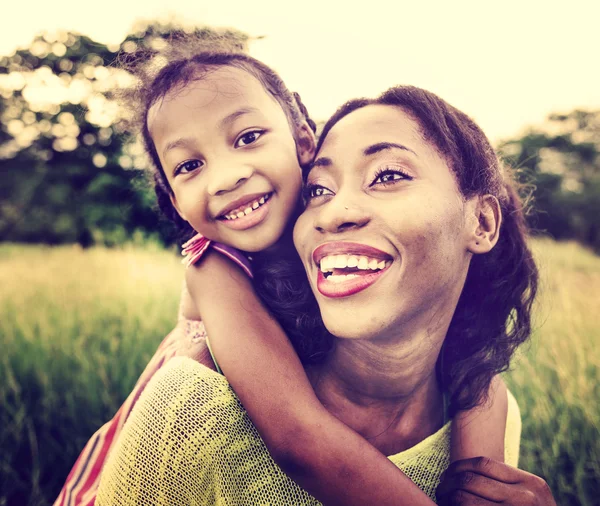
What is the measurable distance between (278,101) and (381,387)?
1.15 metres

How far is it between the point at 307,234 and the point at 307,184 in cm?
20

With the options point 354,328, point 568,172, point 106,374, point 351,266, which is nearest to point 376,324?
point 354,328

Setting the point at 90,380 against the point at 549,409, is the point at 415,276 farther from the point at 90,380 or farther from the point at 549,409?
the point at 90,380

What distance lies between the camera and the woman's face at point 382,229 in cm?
139

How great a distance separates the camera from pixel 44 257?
7164 millimetres

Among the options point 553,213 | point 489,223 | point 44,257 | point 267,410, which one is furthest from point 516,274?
point 553,213

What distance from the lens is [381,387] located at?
5.29ft

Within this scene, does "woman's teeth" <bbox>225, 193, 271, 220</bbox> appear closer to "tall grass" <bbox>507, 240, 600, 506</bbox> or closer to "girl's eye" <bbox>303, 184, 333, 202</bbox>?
"girl's eye" <bbox>303, 184, 333, 202</bbox>

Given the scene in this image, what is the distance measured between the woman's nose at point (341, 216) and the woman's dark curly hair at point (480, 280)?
1.13 feet

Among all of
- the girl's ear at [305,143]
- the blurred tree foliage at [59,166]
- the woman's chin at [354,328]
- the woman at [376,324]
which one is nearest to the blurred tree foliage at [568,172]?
the blurred tree foliage at [59,166]

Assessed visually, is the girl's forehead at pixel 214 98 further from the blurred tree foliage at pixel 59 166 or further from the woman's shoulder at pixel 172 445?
the blurred tree foliage at pixel 59 166

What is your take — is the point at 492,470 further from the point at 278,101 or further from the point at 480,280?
the point at 278,101

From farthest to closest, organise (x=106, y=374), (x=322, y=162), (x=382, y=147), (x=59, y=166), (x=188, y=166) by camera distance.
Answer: (x=59, y=166)
(x=106, y=374)
(x=188, y=166)
(x=322, y=162)
(x=382, y=147)

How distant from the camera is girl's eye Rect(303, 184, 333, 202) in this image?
158 cm
